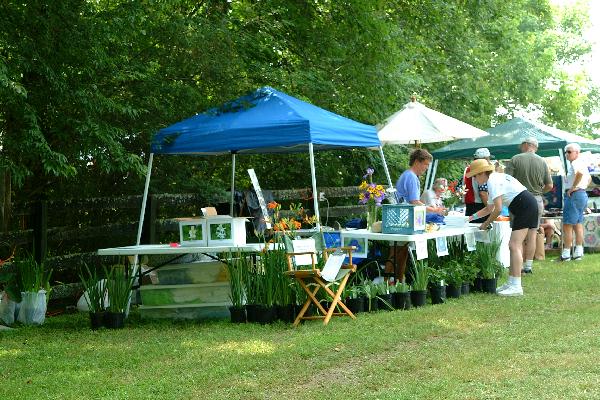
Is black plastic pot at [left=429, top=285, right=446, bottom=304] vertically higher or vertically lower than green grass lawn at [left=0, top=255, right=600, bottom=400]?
higher

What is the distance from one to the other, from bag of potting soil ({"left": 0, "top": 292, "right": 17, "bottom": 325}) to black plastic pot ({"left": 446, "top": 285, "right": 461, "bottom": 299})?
4.11m

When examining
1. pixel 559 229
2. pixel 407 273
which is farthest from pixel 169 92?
pixel 559 229

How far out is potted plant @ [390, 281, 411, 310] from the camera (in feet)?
29.0

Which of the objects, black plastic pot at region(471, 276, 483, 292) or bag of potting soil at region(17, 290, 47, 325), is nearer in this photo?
bag of potting soil at region(17, 290, 47, 325)

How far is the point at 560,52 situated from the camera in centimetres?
5191

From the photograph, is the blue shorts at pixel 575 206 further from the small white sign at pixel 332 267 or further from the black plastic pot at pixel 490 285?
the small white sign at pixel 332 267

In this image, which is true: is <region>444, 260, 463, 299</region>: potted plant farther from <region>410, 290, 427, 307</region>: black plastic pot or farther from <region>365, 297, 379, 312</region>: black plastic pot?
<region>365, 297, 379, 312</region>: black plastic pot

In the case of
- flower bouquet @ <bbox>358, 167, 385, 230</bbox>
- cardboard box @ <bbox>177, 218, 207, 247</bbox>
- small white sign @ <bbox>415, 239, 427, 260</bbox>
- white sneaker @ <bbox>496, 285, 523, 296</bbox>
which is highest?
flower bouquet @ <bbox>358, 167, 385, 230</bbox>

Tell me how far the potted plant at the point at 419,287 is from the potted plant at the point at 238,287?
170 cm

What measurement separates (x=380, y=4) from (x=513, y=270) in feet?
16.3

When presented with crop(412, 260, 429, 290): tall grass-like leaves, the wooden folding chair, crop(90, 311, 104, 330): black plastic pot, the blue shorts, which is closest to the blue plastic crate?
crop(412, 260, 429, 290): tall grass-like leaves

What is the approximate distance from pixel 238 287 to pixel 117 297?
105cm

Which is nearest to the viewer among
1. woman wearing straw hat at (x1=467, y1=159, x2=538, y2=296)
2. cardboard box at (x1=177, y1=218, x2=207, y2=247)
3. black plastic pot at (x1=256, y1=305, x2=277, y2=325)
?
black plastic pot at (x1=256, y1=305, x2=277, y2=325)

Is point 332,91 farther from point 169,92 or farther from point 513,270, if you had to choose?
point 513,270
